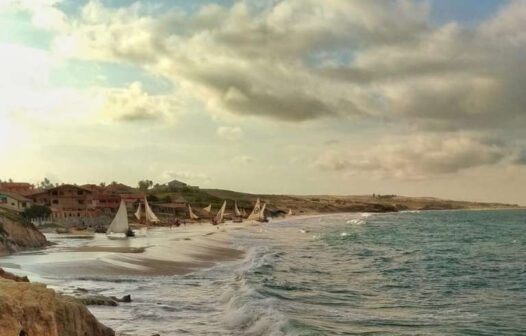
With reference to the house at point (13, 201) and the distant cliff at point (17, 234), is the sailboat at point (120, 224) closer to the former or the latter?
the distant cliff at point (17, 234)

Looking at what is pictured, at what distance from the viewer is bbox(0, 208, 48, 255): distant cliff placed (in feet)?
203

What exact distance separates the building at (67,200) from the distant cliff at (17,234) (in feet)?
263

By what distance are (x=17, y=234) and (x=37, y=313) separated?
58235 millimetres

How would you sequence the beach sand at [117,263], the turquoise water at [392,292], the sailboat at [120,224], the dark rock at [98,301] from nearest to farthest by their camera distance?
the turquoise water at [392,292] → the dark rock at [98,301] → the beach sand at [117,263] → the sailboat at [120,224]

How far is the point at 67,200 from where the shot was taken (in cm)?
15038

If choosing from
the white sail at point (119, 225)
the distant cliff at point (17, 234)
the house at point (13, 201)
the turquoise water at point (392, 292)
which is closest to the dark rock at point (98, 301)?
the turquoise water at point (392, 292)

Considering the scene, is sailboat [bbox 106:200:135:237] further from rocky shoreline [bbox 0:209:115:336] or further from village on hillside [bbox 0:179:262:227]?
rocky shoreline [bbox 0:209:115:336]

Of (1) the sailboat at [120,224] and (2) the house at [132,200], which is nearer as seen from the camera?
(1) the sailboat at [120,224]

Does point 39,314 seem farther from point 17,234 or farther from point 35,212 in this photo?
point 35,212

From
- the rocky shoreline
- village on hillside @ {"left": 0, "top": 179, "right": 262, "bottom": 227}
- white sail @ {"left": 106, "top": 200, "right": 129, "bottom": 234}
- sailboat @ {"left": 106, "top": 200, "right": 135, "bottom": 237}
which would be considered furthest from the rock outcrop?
village on hillside @ {"left": 0, "top": 179, "right": 262, "bottom": 227}

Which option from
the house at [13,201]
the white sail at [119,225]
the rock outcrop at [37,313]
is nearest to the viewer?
the rock outcrop at [37,313]

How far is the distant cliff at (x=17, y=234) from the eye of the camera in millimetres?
61812

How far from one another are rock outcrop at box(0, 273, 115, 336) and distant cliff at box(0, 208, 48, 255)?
4997cm

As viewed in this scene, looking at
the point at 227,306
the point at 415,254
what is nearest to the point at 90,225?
the point at 415,254
